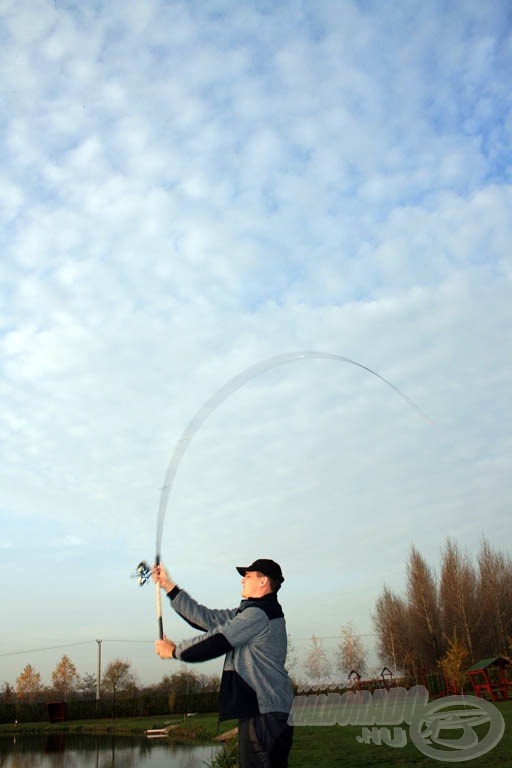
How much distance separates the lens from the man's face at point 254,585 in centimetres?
484

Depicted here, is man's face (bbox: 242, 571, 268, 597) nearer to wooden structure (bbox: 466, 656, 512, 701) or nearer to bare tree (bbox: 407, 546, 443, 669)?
wooden structure (bbox: 466, 656, 512, 701)

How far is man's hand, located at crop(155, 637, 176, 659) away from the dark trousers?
606mm

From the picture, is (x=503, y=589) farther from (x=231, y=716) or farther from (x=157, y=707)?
(x=231, y=716)

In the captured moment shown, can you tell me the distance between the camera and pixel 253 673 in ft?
14.5

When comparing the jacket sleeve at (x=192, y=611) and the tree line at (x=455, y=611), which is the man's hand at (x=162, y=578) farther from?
the tree line at (x=455, y=611)

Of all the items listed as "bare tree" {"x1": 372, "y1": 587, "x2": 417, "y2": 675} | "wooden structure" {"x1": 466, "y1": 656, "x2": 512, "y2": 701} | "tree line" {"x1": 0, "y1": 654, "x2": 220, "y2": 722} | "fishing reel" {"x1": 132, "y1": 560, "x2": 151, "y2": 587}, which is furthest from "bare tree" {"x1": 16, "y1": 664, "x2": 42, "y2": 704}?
"fishing reel" {"x1": 132, "y1": 560, "x2": 151, "y2": 587}

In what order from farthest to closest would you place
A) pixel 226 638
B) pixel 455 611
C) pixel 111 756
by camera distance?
1. pixel 455 611
2. pixel 111 756
3. pixel 226 638

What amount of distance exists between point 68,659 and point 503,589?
5240 centimetres

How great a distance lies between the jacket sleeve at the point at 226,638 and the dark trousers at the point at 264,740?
453 mm

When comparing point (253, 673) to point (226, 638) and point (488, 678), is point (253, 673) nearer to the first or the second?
point (226, 638)

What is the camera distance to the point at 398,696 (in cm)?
1002

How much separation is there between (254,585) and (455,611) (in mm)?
58427

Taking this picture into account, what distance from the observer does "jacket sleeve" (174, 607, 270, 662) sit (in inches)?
170

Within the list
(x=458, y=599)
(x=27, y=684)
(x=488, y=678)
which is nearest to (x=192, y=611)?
(x=488, y=678)
